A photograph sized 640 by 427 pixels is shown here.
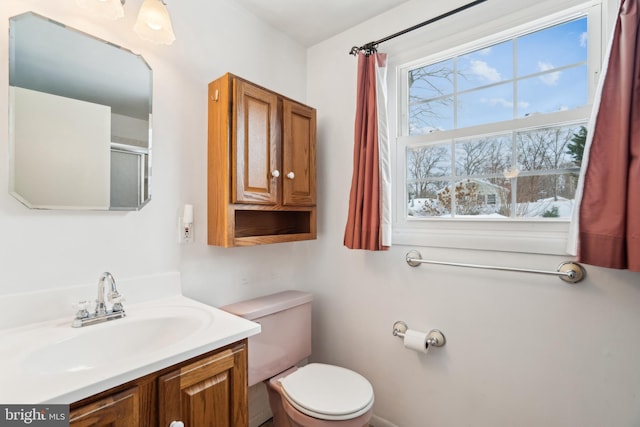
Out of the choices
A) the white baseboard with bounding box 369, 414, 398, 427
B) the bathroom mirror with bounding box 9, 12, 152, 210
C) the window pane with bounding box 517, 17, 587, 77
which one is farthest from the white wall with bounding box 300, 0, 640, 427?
the bathroom mirror with bounding box 9, 12, 152, 210

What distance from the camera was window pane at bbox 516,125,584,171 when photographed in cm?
128

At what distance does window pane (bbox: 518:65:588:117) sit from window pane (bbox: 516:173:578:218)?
297 mm

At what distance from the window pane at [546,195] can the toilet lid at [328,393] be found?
3.58ft

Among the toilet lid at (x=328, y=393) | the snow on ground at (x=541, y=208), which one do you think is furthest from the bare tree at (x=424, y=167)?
the toilet lid at (x=328, y=393)

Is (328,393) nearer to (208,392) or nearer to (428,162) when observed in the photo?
(208,392)

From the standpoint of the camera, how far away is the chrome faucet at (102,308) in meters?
1.06

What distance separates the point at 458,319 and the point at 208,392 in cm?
116

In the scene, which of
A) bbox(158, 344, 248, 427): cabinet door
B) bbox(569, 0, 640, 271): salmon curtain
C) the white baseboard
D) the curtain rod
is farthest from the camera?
the white baseboard

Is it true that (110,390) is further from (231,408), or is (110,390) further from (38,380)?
(231,408)

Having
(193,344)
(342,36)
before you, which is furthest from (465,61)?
(193,344)

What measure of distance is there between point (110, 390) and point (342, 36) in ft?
6.85

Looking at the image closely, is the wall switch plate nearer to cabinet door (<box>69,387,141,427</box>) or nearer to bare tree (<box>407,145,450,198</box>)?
cabinet door (<box>69,387,141,427</box>)

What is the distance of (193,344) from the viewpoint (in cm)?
92

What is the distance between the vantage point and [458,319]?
149 cm
